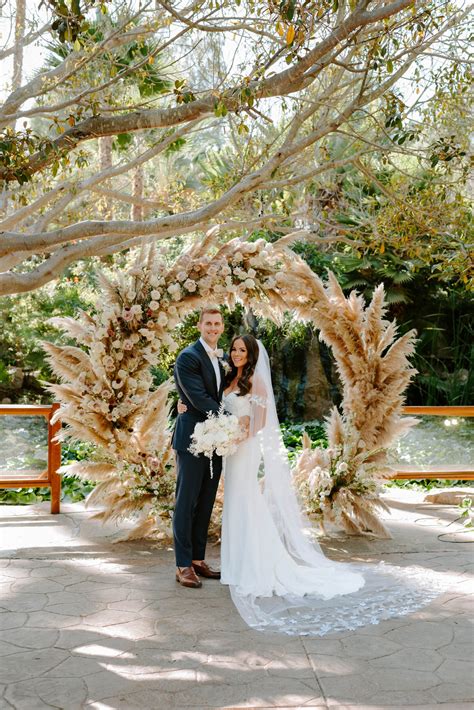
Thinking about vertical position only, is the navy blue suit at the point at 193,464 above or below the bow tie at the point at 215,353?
below

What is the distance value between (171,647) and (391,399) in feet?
11.4

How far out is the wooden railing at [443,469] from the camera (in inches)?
327

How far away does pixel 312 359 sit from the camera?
48.6 feet

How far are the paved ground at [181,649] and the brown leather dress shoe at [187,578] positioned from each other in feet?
0.26

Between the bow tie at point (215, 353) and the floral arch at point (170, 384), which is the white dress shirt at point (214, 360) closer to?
the bow tie at point (215, 353)

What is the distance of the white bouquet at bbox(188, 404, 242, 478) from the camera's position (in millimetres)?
5438

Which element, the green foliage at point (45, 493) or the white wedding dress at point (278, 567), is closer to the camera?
the white wedding dress at point (278, 567)

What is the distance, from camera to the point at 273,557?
5543 mm

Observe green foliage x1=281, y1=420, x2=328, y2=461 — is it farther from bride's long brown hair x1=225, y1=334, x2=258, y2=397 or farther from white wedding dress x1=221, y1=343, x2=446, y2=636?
bride's long brown hair x1=225, y1=334, x2=258, y2=397

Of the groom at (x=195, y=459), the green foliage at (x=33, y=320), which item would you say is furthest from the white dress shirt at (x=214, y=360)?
the green foliage at (x=33, y=320)

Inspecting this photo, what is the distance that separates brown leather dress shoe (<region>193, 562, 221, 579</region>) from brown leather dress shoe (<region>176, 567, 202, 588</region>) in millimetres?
216

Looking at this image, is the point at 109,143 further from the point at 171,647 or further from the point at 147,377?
Result: the point at 171,647

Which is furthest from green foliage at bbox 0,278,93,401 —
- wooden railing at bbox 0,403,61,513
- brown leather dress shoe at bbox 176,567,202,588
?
brown leather dress shoe at bbox 176,567,202,588

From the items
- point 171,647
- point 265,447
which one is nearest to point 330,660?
point 171,647
